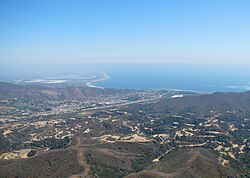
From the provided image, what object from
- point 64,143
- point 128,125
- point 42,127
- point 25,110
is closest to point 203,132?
point 128,125

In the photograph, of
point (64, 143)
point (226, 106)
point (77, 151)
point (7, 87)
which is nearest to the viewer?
point (77, 151)

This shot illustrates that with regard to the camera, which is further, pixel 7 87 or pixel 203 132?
pixel 7 87

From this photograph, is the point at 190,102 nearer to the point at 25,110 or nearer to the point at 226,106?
the point at 226,106

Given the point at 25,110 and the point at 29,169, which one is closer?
the point at 29,169

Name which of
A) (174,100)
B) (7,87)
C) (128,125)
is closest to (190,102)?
(174,100)

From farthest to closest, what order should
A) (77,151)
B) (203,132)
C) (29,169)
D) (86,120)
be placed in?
(86,120)
(203,132)
(77,151)
(29,169)

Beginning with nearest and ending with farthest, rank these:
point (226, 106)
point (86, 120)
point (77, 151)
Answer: point (77, 151) → point (86, 120) → point (226, 106)

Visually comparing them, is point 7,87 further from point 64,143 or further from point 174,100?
point 64,143

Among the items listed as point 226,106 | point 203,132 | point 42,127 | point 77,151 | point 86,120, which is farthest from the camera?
point 226,106

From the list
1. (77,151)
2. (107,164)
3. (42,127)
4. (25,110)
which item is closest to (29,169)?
(77,151)
